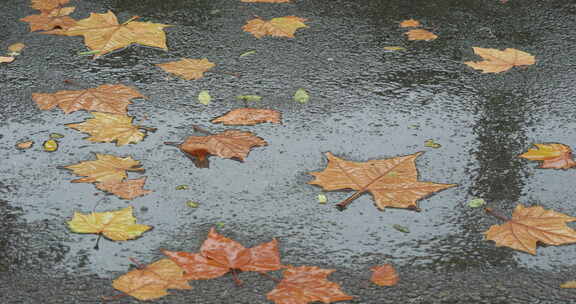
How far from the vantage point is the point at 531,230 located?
232cm

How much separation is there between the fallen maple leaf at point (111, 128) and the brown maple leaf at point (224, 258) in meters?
0.80

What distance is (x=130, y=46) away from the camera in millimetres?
3729

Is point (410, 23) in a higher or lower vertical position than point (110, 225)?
higher

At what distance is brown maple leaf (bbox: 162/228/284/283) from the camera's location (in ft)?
6.98

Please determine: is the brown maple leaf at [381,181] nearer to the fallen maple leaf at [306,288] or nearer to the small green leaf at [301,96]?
the fallen maple leaf at [306,288]

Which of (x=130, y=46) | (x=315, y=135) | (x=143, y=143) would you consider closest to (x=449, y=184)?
(x=315, y=135)

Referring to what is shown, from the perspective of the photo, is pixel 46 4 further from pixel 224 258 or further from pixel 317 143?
pixel 224 258

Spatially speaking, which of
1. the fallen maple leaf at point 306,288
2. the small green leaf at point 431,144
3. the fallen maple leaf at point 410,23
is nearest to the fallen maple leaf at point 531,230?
the small green leaf at point 431,144

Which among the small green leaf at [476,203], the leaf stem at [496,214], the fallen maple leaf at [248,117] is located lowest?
the fallen maple leaf at [248,117]

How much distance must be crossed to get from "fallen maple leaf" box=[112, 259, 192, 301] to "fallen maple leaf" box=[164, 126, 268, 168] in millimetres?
651

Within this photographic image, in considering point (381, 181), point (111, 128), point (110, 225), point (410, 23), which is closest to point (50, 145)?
point (111, 128)

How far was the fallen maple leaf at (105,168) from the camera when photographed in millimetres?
2604

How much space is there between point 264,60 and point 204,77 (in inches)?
13.9

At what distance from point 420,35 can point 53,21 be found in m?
2.15
